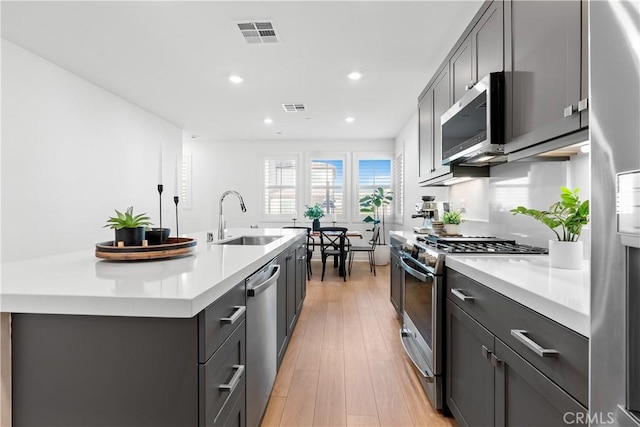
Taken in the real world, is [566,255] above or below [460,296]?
above

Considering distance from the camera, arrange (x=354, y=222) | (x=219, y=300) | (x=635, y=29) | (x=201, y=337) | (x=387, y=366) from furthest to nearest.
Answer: (x=354, y=222)
(x=387, y=366)
(x=219, y=300)
(x=201, y=337)
(x=635, y=29)

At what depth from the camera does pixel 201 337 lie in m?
0.89

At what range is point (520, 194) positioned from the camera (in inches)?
81.7

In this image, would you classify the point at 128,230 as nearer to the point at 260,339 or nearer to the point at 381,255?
the point at 260,339

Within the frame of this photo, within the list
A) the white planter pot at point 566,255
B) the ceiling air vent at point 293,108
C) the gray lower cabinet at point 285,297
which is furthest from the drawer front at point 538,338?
the ceiling air vent at point 293,108

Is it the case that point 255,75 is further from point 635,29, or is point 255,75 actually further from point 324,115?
point 635,29

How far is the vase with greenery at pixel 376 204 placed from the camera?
21.4ft

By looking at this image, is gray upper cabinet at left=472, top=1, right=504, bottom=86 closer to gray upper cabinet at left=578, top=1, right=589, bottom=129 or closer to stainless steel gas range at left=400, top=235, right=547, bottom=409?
gray upper cabinet at left=578, top=1, right=589, bottom=129

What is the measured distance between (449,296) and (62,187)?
14.1ft

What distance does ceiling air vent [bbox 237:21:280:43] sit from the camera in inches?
108

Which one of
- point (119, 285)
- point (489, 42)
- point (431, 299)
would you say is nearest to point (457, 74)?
point (489, 42)

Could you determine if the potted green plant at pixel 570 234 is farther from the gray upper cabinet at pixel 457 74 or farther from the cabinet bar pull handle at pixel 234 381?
the cabinet bar pull handle at pixel 234 381

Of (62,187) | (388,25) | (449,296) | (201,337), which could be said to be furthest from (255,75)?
(201,337)

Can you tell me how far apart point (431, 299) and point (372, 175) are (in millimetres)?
5543
